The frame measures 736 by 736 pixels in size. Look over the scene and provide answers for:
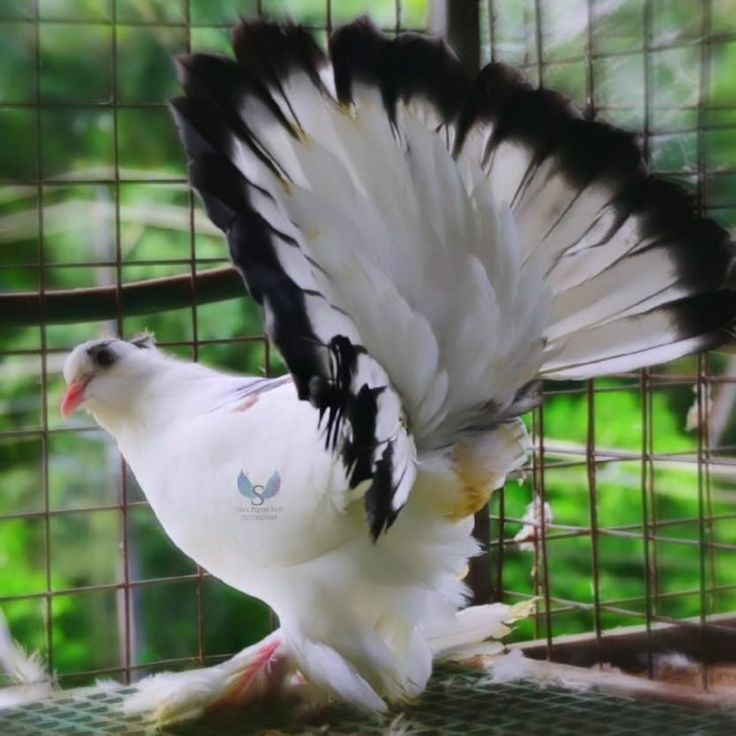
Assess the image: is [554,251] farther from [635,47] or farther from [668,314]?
[635,47]

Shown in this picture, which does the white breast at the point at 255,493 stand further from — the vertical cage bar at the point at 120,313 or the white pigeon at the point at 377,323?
the vertical cage bar at the point at 120,313

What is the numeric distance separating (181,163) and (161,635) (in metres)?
0.50

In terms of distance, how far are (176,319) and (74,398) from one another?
0.21 metres

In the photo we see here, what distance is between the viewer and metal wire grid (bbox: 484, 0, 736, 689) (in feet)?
3.76

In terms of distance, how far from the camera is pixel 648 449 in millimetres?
1268

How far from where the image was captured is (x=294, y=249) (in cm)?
85

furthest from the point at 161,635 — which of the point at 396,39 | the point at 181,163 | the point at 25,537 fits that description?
the point at 396,39

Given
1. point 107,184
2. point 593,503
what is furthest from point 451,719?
point 107,184

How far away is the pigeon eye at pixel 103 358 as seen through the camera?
1.10 metres

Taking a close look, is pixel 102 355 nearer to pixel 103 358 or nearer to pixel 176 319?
pixel 103 358

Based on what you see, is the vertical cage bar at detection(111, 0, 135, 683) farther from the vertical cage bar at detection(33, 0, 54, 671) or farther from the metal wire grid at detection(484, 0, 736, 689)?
the metal wire grid at detection(484, 0, 736, 689)

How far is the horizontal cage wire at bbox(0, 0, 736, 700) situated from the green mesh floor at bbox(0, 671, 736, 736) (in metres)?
0.17

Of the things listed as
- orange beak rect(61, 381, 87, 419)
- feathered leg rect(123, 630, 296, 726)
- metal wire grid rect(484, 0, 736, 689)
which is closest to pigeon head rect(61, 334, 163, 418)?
orange beak rect(61, 381, 87, 419)

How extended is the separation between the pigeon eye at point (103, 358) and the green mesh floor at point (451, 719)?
286mm
